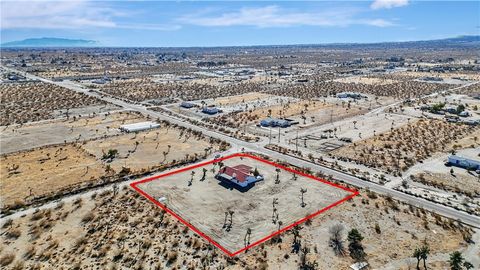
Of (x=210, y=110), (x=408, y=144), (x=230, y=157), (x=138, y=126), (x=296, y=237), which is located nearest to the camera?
(x=296, y=237)

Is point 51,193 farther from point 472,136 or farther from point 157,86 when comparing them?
point 157,86

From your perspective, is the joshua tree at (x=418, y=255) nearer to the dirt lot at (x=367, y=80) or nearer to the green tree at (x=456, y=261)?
the green tree at (x=456, y=261)

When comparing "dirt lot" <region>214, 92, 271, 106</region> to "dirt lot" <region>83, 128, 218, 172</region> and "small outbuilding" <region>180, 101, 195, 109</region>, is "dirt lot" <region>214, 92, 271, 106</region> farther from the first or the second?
"dirt lot" <region>83, 128, 218, 172</region>

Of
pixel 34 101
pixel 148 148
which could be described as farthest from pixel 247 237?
pixel 34 101

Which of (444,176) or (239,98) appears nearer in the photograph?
(444,176)

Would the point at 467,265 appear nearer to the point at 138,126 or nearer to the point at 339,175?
the point at 339,175

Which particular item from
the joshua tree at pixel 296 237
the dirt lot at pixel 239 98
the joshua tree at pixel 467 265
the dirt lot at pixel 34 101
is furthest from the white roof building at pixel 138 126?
the joshua tree at pixel 467 265
